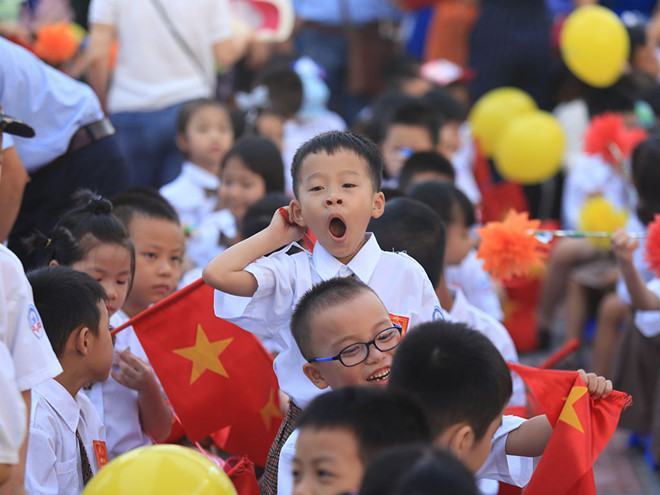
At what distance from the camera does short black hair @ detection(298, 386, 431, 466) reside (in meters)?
2.51

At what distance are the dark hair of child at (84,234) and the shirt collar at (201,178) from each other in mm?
2118

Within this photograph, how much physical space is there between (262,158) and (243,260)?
239 cm

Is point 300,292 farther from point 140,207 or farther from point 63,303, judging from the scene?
point 140,207

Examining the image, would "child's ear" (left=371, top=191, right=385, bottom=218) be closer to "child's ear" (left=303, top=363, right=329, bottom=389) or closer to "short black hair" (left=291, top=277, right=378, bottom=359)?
"short black hair" (left=291, top=277, right=378, bottom=359)

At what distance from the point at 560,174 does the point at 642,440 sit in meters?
3.25

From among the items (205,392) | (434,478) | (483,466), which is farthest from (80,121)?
(434,478)

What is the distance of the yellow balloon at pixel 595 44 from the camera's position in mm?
7652

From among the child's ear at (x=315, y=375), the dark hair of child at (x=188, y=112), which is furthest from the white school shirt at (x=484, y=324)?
the dark hair of child at (x=188, y=112)

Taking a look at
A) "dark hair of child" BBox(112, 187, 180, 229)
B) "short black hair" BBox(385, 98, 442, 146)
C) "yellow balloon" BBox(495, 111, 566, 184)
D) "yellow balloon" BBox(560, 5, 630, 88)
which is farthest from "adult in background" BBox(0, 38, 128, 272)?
"yellow balloon" BBox(560, 5, 630, 88)

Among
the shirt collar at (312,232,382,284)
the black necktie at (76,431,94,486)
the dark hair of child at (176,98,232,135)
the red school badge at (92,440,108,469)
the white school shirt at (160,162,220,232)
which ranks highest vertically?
the shirt collar at (312,232,382,284)

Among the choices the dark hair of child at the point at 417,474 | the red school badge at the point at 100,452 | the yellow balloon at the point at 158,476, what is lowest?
the red school badge at the point at 100,452

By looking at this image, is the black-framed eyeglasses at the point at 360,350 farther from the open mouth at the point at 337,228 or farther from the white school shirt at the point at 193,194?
the white school shirt at the point at 193,194

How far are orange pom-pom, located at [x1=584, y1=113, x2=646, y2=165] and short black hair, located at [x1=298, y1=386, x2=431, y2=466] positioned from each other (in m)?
4.44

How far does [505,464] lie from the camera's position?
3.24 meters
